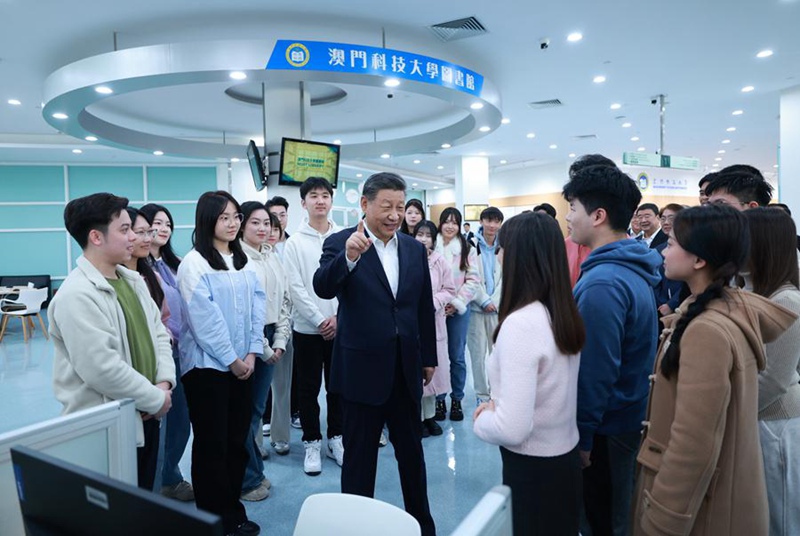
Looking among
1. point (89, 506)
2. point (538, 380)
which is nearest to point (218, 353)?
point (538, 380)

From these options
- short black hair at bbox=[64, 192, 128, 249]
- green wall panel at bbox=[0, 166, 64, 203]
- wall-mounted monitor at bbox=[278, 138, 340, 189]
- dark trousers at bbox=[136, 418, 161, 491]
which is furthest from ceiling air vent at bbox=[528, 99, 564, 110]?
green wall panel at bbox=[0, 166, 64, 203]

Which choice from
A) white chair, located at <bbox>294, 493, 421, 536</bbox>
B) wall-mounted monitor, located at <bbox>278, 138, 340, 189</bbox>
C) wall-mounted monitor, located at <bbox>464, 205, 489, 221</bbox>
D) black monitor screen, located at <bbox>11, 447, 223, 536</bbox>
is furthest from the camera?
wall-mounted monitor, located at <bbox>464, 205, 489, 221</bbox>

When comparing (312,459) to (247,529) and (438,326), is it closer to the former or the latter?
(247,529)

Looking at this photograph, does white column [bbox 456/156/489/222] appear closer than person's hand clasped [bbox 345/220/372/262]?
No

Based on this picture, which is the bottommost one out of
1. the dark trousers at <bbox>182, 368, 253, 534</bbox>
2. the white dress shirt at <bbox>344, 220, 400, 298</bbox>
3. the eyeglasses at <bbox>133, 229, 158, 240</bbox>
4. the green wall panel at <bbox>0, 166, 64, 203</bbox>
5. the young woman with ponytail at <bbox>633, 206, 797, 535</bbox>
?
the dark trousers at <bbox>182, 368, 253, 534</bbox>

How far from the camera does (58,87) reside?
539 cm

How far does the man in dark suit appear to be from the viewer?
80.7 inches

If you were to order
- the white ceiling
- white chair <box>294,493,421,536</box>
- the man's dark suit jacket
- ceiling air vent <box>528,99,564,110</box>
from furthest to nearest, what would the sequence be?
ceiling air vent <box>528,99,564,110</box> → the white ceiling → the man's dark suit jacket → white chair <box>294,493,421,536</box>

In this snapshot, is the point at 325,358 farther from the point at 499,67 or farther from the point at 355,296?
the point at 499,67

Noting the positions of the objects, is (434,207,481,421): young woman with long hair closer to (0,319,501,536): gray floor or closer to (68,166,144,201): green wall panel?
(0,319,501,536): gray floor

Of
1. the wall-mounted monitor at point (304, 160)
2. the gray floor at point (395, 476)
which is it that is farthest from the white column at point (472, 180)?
the gray floor at point (395, 476)

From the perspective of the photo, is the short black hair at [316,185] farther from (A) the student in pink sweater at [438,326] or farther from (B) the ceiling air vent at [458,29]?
(B) the ceiling air vent at [458,29]

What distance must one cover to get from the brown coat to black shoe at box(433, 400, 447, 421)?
2.55m

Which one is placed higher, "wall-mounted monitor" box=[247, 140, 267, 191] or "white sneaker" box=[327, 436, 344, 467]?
"wall-mounted monitor" box=[247, 140, 267, 191]
